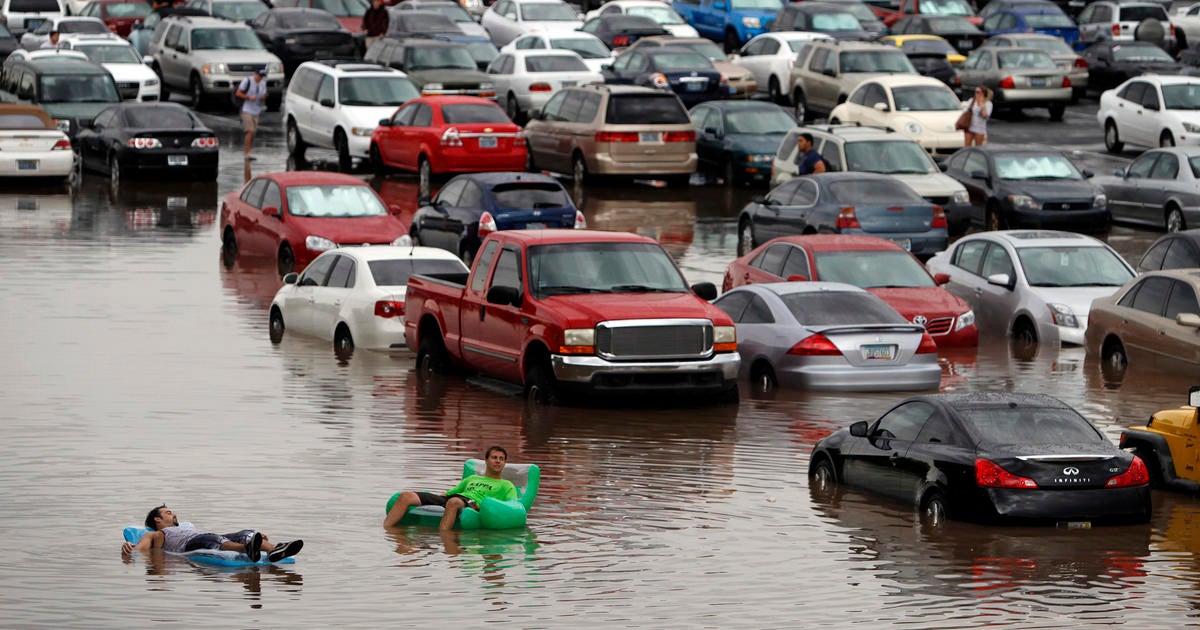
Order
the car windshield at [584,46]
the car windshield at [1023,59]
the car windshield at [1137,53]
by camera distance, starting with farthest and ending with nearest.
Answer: the car windshield at [1137,53], the car windshield at [584,46], the car windshield at [1023,59]

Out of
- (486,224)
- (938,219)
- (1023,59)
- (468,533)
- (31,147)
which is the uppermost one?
(1023,59)

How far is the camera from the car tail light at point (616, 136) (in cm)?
3984

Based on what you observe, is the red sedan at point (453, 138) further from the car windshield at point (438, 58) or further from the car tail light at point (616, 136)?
the car windshield at point (438, 58)

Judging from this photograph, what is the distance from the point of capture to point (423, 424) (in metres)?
21.1

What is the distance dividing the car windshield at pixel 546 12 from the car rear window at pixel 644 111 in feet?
61.5

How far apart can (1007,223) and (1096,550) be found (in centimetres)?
1957

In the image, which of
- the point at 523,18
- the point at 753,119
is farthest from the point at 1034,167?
the point at 523,18

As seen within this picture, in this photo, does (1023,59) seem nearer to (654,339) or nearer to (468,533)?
(654,339)

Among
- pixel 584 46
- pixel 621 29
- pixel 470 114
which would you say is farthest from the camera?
pixel 621 29

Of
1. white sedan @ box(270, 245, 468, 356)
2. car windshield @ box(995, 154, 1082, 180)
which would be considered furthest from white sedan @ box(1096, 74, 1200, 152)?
white sedan @ box(270, 245, 468, 356)

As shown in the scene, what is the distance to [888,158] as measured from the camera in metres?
36.2

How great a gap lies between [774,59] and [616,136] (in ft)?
43.4

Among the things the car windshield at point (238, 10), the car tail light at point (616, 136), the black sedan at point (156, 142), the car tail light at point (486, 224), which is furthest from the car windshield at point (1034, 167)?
the car windshield at point (238, 10)

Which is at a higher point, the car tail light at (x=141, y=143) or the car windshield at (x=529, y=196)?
the car windshield at (x=529, y=196)
